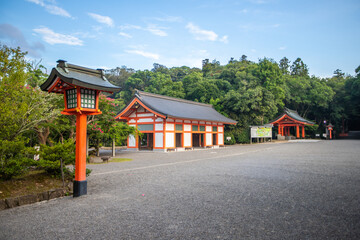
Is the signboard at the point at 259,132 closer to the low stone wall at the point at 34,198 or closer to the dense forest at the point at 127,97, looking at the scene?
the dense forest at the point at 127,97

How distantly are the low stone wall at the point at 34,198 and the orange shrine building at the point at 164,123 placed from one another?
12.6 metres

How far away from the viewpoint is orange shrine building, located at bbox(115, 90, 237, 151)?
19016mm

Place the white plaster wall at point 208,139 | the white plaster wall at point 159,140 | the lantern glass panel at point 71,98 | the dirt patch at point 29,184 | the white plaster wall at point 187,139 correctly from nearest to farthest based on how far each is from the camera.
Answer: the dirt patch at point 29,184 < the lantern glass panel at point 71,98 < the white plaster wall at point 159,140 < the white plaster wall at point 187,139 < the white plaster wall at point 208,139

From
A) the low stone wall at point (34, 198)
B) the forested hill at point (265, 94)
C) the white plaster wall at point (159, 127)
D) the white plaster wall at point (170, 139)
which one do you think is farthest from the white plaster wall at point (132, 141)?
the low stone wall at point (34, 198)

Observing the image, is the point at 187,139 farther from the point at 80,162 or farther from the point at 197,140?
the point at 80,162

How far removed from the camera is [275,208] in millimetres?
4172

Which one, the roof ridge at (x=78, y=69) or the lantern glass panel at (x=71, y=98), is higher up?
the roof ridge at (x=78, y=69)

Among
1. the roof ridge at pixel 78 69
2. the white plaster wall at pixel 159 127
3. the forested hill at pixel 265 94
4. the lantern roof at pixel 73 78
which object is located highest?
the forested hill at pixel 265 94

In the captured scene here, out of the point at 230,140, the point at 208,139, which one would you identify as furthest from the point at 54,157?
the point at 230,140

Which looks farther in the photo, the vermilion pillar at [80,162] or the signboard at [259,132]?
the signboard at [259,132]

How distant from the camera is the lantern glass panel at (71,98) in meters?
5.64

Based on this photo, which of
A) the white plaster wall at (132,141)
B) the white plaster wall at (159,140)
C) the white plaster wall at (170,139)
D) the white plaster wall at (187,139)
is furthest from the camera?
the white plaster wall at (187,139)

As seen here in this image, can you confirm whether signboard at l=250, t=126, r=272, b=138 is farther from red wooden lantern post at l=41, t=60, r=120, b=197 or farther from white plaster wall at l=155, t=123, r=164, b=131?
red wooden lantern post at l=41, t=60, r=120, b=197

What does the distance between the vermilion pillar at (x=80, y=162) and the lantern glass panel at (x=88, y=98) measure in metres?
0.29
